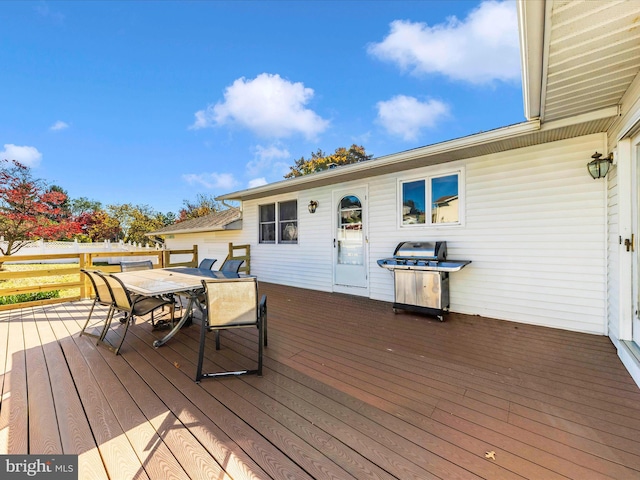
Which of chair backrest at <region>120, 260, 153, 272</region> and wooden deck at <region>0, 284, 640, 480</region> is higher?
chair backrest at <region>120, 260, 153, 272</region>

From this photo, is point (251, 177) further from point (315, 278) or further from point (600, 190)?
point (600, 190)

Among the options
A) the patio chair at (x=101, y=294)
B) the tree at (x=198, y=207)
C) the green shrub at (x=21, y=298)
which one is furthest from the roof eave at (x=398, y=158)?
the tree at (x=198, y=207)

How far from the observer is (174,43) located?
791 cm

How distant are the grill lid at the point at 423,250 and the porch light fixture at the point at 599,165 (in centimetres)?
191

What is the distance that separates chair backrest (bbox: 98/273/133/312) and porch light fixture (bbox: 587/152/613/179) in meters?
5.64

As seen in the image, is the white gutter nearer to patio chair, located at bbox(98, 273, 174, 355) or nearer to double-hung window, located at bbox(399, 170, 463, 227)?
double-hung window, located at bbox(399, 170, 463, 227)

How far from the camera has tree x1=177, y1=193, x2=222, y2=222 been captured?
20781 mm

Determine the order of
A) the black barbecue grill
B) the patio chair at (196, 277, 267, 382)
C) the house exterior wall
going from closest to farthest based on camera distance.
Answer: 1. the patio chair at (196, 277, 267, 382)
2. the house exterior wall
3. the black barbecue grill

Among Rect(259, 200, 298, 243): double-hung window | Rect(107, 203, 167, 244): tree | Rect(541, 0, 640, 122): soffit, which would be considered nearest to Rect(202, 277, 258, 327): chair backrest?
Rect(541, 0, 640, 122): soffit

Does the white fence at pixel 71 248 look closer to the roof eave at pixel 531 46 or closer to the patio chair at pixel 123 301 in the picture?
the patio chair at pixel 123 301

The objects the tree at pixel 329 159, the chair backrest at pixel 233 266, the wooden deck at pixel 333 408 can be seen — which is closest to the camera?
the wooden deck at pixel 333 408

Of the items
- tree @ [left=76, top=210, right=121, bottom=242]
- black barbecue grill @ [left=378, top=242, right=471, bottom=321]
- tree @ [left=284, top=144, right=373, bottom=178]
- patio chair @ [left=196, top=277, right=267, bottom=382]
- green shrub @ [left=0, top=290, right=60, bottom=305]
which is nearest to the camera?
patio chair @ [left=196, top=277, right=267, bottom=382]

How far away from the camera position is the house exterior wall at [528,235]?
3.31m

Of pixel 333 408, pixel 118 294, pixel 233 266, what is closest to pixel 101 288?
pixel 118 294
